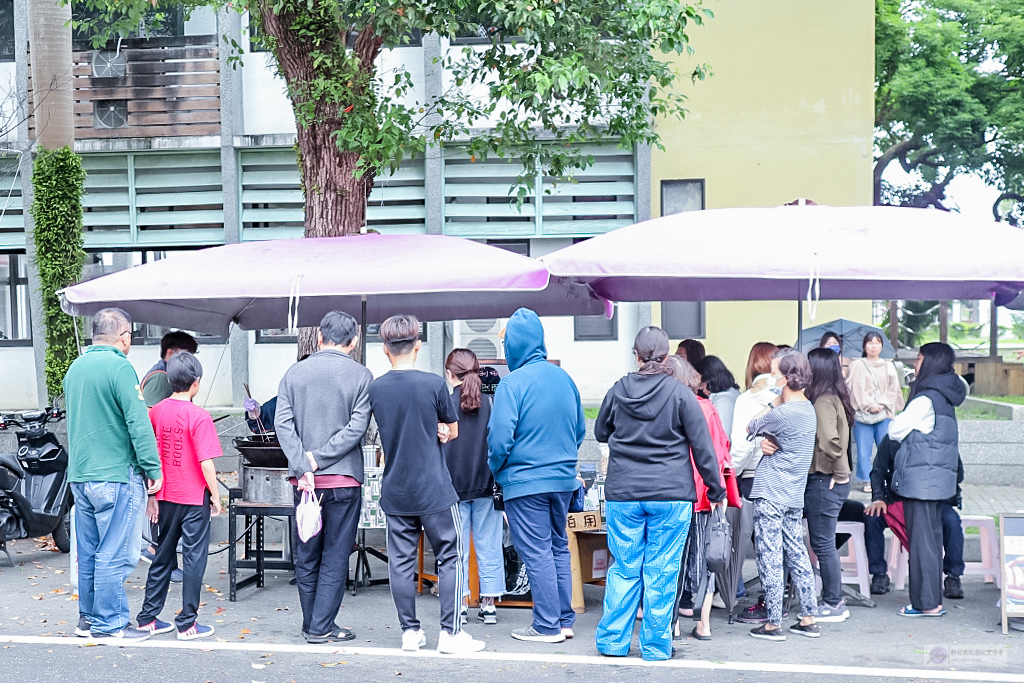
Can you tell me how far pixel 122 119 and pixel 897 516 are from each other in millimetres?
12559

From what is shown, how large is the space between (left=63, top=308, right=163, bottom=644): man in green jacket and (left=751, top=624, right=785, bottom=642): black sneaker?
3545 mm

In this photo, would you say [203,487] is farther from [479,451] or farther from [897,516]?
[897,516]

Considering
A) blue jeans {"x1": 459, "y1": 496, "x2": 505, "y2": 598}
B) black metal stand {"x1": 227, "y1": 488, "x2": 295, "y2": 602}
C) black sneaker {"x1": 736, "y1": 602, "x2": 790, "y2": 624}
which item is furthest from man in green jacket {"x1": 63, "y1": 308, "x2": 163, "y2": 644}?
black sneaker {"x1": 736, "y1": 602, "x2": 790, "y2": 624}

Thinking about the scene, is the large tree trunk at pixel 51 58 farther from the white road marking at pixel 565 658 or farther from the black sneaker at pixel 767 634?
the black sneaker at pixel 767 634

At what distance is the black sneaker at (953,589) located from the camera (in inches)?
275

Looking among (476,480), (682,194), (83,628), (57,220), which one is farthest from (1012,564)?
(57,220)

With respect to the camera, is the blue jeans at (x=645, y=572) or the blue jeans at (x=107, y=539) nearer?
the blue jeans at (x=645, y=572)

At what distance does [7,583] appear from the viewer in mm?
7676

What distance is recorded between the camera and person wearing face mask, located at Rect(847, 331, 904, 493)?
1058 cm

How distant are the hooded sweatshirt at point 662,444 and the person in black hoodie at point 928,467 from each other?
1632mm

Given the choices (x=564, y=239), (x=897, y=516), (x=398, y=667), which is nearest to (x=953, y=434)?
(x=897, y=516)

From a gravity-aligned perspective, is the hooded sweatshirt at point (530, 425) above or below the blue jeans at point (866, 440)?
above

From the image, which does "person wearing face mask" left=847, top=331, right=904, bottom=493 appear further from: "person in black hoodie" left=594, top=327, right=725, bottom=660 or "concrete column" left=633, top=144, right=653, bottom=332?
"person in black hoodie" left=594, top=327, right=725, bottom=660

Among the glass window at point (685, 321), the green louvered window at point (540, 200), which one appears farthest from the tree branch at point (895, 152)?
the green louvered window at point (540, 200)
